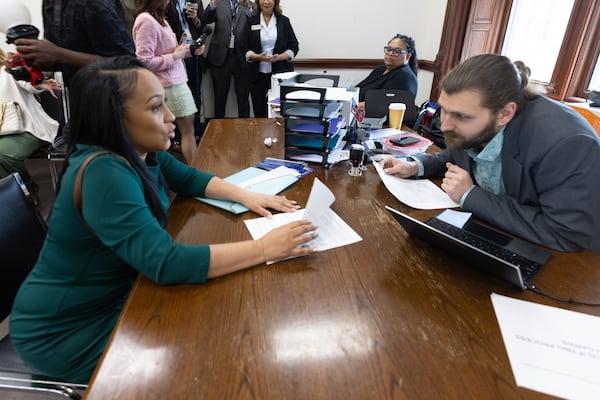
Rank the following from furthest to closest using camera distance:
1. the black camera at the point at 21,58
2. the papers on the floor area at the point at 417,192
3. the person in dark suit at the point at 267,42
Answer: the person in dark suit at the point at 267,42 < the black camera at the point at 21,58 < the papers on the floor area at the point at 417,192

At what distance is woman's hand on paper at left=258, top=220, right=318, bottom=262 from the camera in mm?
879

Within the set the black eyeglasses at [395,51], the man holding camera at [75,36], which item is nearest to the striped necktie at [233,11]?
the black eyeglasses at [395,51]

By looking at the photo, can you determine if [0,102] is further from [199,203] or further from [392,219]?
[392,219]

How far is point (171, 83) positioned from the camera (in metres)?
2.68

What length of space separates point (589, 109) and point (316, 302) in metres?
2.18

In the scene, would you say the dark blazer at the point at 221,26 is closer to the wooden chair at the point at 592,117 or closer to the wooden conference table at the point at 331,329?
the wooden chair at the point at 592,117

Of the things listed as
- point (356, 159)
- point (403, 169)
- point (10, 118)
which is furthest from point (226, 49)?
point (403, 169)

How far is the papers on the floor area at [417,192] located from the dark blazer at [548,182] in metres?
0.10

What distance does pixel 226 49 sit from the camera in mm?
3941

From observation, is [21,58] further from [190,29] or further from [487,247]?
[190,29]

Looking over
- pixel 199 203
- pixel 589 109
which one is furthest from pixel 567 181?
pixel 589 109

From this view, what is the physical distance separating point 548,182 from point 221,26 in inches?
147

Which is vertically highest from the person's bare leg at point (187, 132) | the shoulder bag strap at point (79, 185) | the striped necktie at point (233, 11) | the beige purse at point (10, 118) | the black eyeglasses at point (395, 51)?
the striped necktie at point (233, 11)

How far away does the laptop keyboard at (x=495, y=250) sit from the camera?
2.88ft
